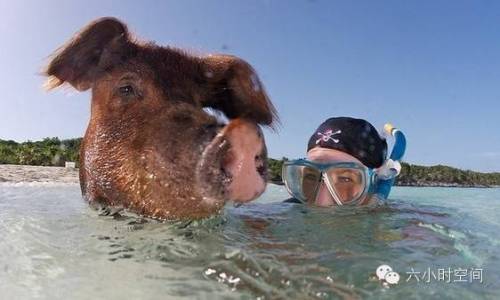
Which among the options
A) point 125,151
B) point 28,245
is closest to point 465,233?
point 125,151

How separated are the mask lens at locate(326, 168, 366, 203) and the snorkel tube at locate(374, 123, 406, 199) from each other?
310 millimetres

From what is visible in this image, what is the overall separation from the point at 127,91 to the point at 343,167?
207 centimetres

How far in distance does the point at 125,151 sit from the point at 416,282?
5.99ft

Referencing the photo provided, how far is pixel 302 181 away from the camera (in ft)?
15.3

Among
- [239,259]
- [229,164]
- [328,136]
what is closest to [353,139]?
[328,136]

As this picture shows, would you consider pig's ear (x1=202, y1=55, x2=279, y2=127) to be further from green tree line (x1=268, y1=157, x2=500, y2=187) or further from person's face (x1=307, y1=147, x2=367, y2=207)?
green tree line (x1=268, y1=157, x2=500, y2=187)

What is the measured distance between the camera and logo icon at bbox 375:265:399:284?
7.08ft

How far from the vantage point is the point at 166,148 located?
2619mm

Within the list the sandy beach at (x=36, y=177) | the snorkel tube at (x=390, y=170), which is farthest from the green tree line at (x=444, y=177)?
the snorkel tube at (x=390, y=170)

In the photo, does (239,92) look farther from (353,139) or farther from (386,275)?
(386,275)

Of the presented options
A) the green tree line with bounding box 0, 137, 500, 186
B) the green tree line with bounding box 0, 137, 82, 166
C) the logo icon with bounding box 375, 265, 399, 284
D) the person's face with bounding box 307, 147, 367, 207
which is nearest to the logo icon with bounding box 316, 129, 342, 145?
the person's face with bounding box 307, 147, 367, 207

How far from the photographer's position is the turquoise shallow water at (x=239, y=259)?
6.57ft

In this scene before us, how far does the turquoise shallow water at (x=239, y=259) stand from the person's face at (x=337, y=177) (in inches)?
30.4

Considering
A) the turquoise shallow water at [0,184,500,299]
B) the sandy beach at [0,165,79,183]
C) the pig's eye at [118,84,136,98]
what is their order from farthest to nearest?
the sandy beach at [0,165,79,183] < the pig's eye at [118,84,136,98] < the turquoise shallow water at [0,184,500,299]
